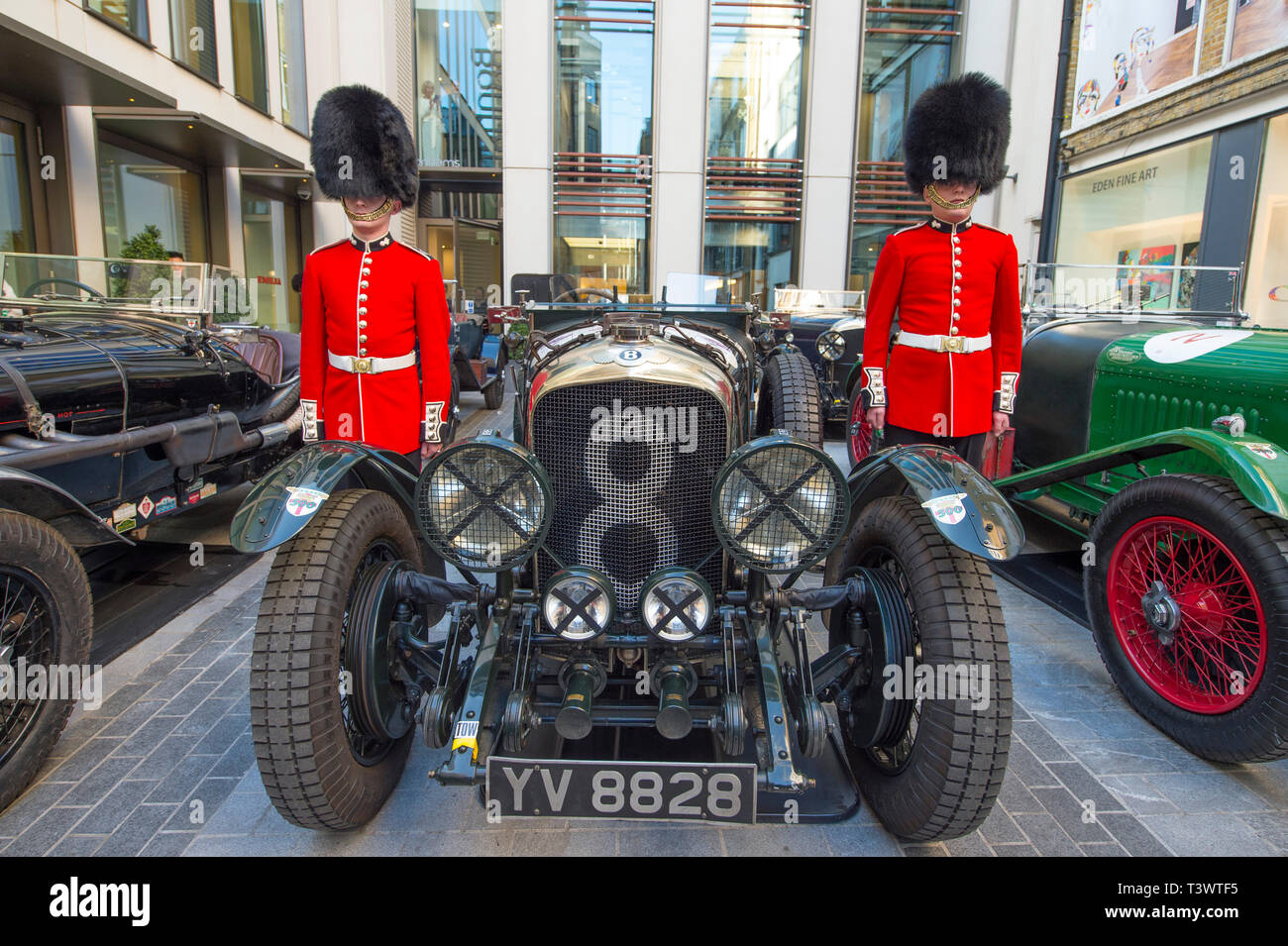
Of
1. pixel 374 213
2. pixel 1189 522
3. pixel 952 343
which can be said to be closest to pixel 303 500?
pixel 374 213

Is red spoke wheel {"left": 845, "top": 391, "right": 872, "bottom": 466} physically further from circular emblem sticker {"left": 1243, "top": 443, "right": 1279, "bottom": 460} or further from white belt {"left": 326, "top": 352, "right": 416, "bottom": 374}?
white belt {"left": 326, "top": 352, "right": 416, "bottom": 374}

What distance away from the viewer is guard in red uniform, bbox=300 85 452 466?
308 cm

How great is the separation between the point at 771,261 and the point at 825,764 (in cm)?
1207

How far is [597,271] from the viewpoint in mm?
13453

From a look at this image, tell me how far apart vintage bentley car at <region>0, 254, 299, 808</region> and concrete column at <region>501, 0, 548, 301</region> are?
25.1 feet

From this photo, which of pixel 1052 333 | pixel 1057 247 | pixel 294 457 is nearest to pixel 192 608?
pixel 294 457

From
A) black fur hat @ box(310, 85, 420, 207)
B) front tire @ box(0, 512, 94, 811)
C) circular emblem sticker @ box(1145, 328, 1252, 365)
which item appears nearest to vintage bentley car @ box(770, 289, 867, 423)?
circular emblem sticker @ box(1145, 328, 1252, 365)

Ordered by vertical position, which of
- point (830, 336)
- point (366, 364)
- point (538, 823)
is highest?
point (830, 336)

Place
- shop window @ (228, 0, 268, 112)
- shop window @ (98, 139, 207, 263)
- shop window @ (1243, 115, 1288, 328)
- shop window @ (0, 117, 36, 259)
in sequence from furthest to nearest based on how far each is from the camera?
shop window @ (228, 0, 268, 112) → shop window @ (98, 139, 207, 263) → shop window @ (1243, 115, 1288, 328) → shop window @ (0, 117, 36, 259)

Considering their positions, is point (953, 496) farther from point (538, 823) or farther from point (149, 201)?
point (149, 201)

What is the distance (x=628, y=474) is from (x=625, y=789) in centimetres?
83

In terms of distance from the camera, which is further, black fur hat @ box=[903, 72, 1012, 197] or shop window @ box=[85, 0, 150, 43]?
shop window @ box=[85, 0, 150, 43]

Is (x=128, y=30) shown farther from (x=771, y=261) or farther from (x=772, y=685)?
(x=772, y=685)

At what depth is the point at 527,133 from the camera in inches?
508
